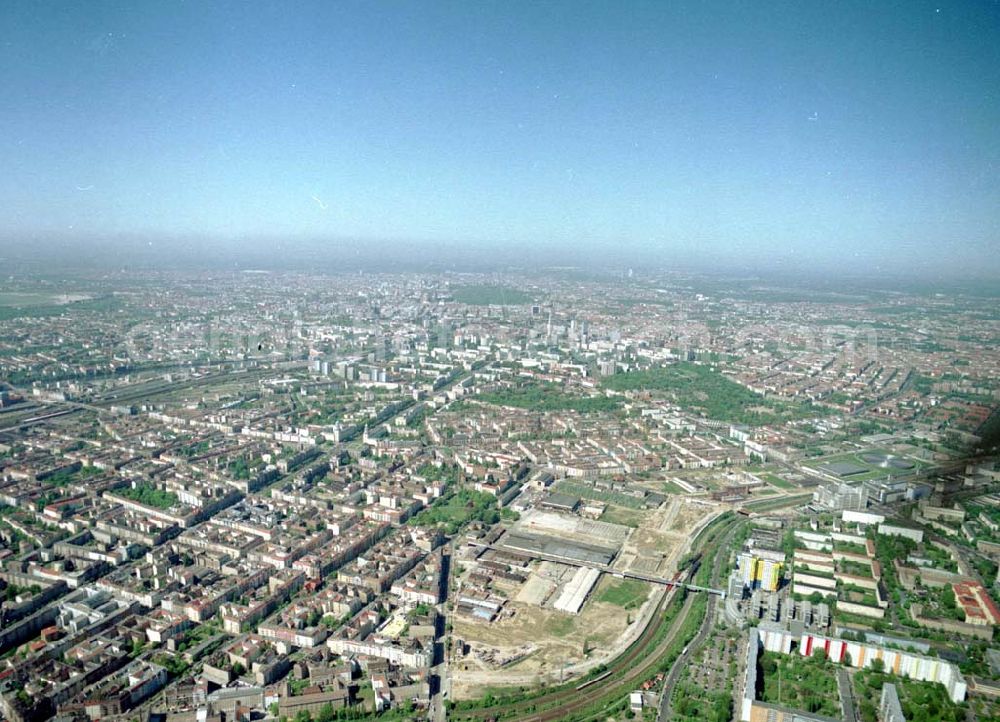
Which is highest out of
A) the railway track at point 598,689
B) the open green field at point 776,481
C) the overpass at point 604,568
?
the open green field at point 776,481

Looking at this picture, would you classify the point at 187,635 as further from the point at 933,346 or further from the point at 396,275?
the point at 396,275

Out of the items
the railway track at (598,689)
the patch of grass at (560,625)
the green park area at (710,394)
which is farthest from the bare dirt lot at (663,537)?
the green park area at (710,394)

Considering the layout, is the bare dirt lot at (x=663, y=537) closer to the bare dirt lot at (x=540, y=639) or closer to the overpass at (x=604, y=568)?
the overpass at (x=604, y=568)

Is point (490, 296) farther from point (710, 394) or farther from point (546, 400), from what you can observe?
point (710, 394)

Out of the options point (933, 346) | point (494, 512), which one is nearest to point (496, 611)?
point (494, 512)

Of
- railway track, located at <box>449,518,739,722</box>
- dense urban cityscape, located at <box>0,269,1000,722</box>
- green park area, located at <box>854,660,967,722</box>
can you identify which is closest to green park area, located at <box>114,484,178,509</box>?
dense urban cityscape, located at <box>0,269,1000,722</box>

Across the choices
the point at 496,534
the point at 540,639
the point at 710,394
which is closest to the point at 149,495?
the point at 496,534
